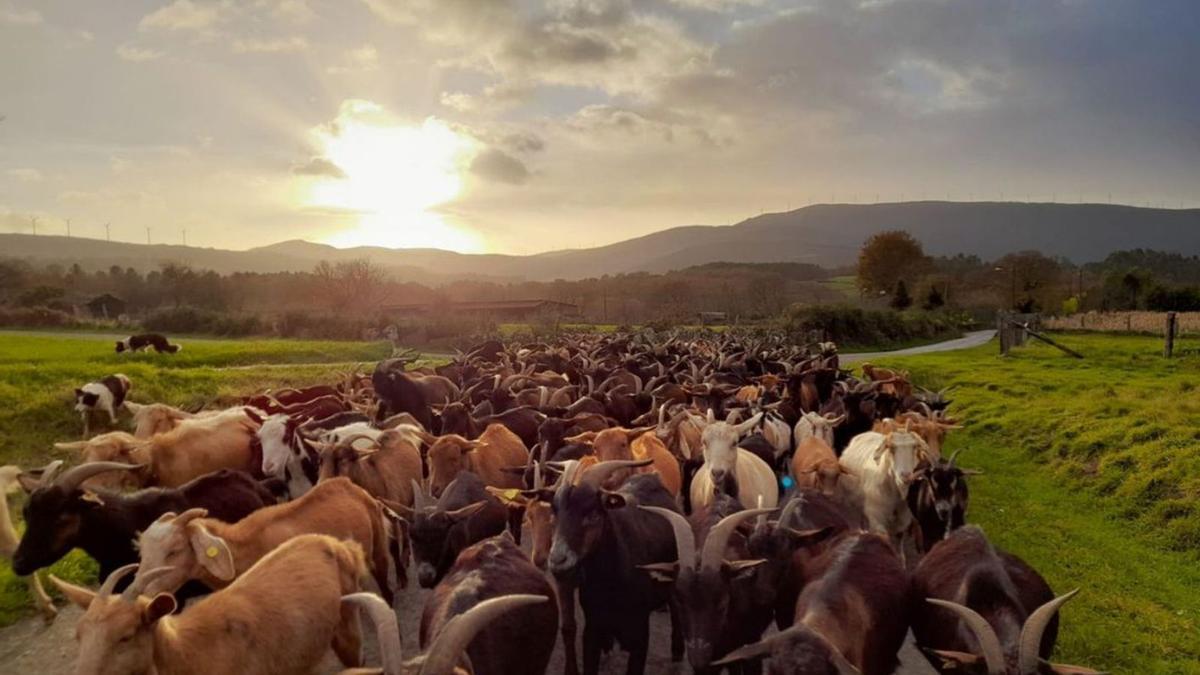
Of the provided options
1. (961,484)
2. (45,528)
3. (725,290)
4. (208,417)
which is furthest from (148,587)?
(725,290)

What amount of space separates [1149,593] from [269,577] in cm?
951

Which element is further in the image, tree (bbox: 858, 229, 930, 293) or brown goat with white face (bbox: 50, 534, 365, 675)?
tree (bbox: 858, 229, 930, 293)

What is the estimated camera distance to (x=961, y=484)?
7.91 meters

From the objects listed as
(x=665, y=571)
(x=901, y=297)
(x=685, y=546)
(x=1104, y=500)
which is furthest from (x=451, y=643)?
(x=901, y=297)

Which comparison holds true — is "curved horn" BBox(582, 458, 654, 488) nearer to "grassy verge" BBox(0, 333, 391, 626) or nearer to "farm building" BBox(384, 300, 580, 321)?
"grassy verge" BBox(0, 333, 391, 626)

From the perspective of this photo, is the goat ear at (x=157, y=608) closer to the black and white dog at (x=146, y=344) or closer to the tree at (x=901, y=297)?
the black and white dog at (x=146, y=344)

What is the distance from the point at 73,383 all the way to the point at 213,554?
18094 mm

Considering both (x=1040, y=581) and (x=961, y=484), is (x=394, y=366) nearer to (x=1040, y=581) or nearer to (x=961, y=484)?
(x=961, y=484)

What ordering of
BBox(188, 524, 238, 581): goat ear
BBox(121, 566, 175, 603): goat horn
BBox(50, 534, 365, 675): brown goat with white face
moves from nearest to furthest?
BBox(50, 534, 365, 675): brown goat with white face, BBox(121, 566, 175, 603): goat horn, BBox(188, 524, 238, 581): goat ear

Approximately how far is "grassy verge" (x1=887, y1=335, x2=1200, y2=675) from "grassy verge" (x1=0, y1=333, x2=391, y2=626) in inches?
462

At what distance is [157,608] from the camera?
4.28 metres

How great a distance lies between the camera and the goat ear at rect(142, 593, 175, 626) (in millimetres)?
4270

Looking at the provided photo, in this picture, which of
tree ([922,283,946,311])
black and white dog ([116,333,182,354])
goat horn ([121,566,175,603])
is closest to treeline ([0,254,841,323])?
tree ([922,283,946,311])

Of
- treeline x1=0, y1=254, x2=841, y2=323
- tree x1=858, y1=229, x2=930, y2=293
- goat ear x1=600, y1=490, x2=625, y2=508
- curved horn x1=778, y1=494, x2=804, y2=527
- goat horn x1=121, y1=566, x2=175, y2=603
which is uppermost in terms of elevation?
tree x1=858, y1=229, x2=930, y2=293
